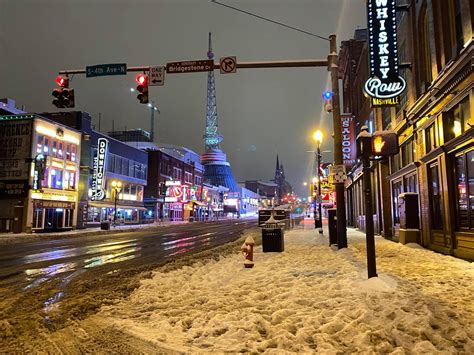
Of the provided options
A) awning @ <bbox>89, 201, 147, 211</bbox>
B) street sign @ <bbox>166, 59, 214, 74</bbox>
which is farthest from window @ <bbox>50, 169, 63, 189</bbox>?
street sign @ <bbox>166, 59, 214, 74</bbox>

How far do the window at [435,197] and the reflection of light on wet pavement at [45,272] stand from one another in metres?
13.0

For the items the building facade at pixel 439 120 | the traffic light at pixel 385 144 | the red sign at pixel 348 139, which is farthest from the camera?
the red sign at pixel 348 139

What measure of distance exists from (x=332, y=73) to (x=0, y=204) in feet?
108

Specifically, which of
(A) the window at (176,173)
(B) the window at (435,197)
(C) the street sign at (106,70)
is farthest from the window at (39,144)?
(A) the window at (176,173)

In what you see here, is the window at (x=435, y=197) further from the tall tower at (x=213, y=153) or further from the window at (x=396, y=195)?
the tall tower at (x=213, y=153)

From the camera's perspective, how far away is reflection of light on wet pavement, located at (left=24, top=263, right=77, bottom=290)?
1023 centimetres

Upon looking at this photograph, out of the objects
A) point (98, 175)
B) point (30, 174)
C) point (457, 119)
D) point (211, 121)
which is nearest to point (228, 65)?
point (457, 119)

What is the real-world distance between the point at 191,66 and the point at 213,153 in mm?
155211

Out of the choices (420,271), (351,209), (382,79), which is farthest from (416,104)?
(351,209)

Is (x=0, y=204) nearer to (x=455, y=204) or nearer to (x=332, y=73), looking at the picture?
(x=332, y=73)

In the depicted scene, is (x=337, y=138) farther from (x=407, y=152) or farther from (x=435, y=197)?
(x=407, y=152)

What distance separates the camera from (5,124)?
35.8 m

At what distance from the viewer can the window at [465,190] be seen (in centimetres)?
1180

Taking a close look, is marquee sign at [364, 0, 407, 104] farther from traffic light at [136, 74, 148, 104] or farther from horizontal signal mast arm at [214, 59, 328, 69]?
traffic light at [136, 74, 148, 104]
